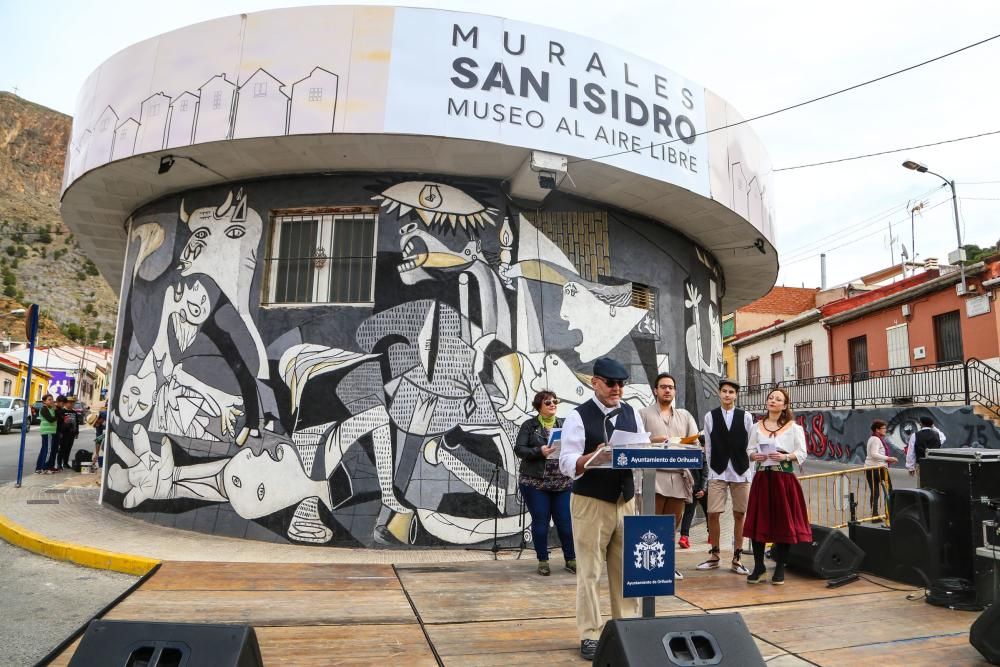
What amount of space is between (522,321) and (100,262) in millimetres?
9003

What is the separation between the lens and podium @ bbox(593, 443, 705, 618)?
4070mm

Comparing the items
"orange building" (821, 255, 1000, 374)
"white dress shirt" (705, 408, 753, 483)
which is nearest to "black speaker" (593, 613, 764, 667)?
"white dress shirt" (705, 408, 753, 483)

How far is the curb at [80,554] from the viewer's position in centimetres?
699

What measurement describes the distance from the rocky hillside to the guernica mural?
9149cm

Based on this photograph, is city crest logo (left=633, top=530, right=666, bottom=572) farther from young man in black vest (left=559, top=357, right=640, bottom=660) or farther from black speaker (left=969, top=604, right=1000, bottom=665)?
black speaker (left=969, top=604, right=1000, bottom=665)

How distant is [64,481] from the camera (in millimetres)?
12805

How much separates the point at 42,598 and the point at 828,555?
726cm

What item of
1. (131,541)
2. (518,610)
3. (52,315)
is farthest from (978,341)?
(52,315)

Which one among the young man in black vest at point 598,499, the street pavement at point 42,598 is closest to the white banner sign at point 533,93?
the young man in black vest at point 598,499

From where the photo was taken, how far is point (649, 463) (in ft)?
13.5

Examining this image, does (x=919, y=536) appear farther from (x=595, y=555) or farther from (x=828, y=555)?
(x=595, y=555)

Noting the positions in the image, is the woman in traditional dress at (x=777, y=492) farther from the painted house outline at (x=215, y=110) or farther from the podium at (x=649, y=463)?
the painted house outline at (x=215, y=110)

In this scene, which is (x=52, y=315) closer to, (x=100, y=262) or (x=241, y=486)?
(x=100, y=262)

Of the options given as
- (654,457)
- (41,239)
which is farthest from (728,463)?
(41,239)
